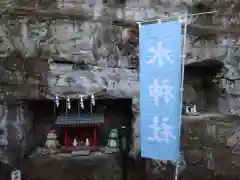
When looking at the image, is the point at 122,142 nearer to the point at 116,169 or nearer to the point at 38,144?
the point at 116,169

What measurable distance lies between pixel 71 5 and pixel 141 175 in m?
2.37

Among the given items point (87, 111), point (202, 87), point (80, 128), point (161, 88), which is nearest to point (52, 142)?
point (80, 128)

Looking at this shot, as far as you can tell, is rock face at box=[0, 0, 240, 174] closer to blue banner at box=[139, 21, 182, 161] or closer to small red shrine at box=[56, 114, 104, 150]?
small red shrine at box=[56, 114, 104, 150]

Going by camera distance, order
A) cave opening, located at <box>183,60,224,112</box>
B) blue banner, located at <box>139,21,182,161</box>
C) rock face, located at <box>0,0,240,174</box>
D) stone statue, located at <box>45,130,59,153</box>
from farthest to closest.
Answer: cave opening, located at <box>183,60,224,112</box>, stone statue, located at <box>45,130,59,153</box>, rock face, located at <box>0,0,240,174</box>, blue banner, located at <box>139,21,182,161</box>

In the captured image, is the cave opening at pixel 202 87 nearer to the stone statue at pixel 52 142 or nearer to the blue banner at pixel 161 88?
the blue banner at pixel 161 88

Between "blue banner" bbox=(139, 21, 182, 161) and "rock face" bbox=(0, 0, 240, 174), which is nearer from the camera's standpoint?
"blue banner" bbox=(139, 21, 182, 161)

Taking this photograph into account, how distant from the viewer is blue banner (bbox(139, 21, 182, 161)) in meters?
2.98

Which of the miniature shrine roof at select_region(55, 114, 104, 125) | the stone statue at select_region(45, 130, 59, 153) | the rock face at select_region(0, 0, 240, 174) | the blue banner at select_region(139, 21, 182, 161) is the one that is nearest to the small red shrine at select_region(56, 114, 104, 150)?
the miniature shrine roof at select_region(55, 114, 104, 125)

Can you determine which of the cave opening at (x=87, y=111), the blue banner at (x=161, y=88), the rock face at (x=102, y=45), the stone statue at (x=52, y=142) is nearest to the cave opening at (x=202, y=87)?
the rock face at (x=102, y=45)

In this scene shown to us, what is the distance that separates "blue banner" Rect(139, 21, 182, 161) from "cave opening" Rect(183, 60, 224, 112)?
148 centimetres

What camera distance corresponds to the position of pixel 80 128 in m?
4.53

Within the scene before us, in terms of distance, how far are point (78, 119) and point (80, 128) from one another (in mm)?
357

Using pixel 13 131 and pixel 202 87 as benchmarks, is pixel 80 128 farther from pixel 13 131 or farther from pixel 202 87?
pixel 202 87

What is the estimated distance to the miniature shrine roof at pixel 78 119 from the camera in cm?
414
